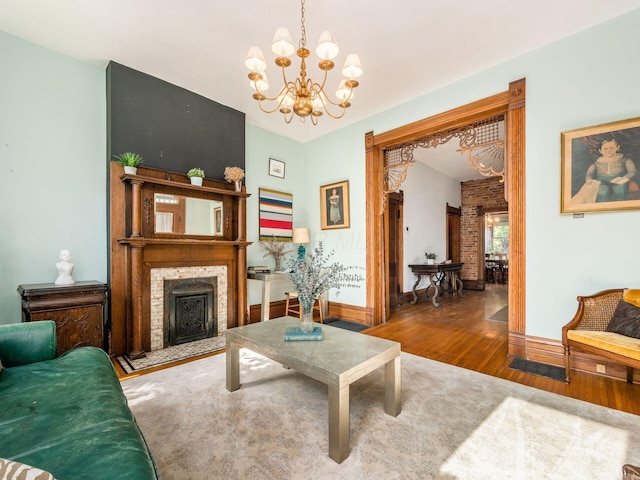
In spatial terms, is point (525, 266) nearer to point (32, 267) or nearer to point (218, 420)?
point (218, 420)

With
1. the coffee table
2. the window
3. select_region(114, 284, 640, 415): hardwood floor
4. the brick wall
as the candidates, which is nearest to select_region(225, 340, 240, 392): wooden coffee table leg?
the coffee table

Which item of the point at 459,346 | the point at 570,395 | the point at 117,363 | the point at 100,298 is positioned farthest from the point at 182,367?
the point at 570,395

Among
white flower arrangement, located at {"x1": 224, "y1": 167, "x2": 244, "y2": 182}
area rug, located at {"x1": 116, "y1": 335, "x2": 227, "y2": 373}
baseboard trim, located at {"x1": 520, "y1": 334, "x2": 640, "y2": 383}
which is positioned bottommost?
area rug, located at {"x1": 116, "y1": 335, "x2": 227, "y2": 373}

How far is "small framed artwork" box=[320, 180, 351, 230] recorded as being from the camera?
4.80 metres

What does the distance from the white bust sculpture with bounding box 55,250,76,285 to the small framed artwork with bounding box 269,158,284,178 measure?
301cm

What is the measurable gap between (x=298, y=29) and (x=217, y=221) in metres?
2.45

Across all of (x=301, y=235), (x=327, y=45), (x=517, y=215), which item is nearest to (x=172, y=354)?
(x=301, y=235)

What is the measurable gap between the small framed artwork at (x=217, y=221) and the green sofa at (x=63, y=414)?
219cm

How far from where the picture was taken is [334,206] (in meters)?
4.96

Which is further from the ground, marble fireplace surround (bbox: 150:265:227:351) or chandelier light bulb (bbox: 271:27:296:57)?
chandelier light bulb (bbox: 271:27:296:57)

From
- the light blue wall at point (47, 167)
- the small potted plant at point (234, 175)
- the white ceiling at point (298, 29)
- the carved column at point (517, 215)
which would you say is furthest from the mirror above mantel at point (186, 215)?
the carved column at point (517, 215)

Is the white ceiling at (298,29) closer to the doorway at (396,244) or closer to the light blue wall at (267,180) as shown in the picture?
the light blue wall at (267,180)

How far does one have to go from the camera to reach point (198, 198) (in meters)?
3.77

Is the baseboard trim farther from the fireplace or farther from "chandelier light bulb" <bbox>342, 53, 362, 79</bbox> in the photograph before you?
the fireplace
